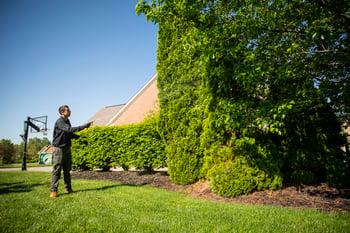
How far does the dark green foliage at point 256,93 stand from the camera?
12.2ft

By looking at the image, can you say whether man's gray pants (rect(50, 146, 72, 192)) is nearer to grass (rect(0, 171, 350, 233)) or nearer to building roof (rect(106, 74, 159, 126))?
grass (rect(0, 171, 350, 233))

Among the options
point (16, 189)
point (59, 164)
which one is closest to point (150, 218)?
point (59, 164)

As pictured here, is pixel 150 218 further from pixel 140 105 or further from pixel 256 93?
pixel 140 105

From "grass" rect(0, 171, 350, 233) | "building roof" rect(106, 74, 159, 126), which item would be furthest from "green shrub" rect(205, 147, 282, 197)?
"building roof" rect(106, 74, 159, 126)

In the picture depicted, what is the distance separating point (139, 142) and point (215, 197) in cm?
453

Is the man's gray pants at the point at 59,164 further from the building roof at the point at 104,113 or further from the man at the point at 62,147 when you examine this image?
the building roof at the point at 104,113

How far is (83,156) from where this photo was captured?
954 centimetres

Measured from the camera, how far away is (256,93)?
15.8 ft

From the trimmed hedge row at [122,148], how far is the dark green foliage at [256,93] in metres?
1.75

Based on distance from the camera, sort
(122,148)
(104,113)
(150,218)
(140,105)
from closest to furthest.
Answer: (150,218) < (122,148) < (140,105) < (104,113)

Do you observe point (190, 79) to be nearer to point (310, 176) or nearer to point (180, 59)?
point (180, 59)

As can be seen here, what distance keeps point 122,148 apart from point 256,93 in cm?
636

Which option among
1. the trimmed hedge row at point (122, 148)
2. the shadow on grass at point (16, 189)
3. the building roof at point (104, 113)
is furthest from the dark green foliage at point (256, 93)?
the building roof at point (104, 113)

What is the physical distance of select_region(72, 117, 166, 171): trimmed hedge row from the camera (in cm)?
777
